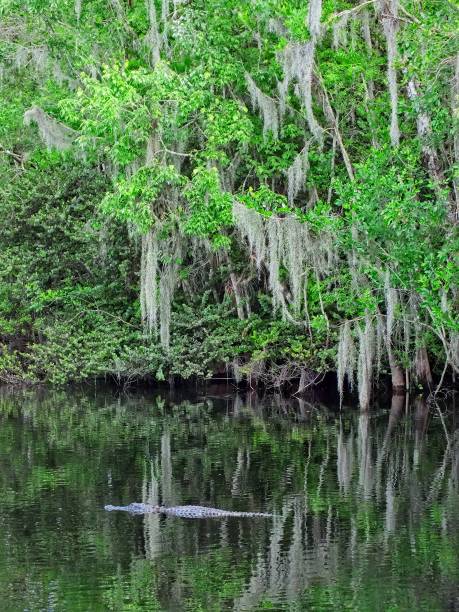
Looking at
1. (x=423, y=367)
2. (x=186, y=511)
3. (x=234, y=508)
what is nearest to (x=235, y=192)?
(x=423, y=367)

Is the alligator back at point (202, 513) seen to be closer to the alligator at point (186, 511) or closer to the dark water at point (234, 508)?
the alligator at point (186, 511)

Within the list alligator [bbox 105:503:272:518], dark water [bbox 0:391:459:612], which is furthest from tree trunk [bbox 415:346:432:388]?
alligator [bbox 105:503:272:518]

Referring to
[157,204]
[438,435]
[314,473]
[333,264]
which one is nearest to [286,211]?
[333,264]

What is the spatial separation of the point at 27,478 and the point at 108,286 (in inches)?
402

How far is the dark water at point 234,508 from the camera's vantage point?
894 centimetres

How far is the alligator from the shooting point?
1147cm

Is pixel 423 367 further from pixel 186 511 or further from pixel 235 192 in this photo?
pixel 186 511

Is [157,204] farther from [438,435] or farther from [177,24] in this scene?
[438,435]

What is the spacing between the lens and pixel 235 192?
22.0 meters

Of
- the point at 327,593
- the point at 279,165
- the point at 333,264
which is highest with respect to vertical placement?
the point at 279,165

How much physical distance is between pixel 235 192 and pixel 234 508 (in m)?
11.0

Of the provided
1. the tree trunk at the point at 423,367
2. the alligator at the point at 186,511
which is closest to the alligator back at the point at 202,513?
the alligator at the point at 186,511

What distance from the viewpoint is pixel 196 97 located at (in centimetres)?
1948

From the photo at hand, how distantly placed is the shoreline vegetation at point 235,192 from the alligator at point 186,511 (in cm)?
694
